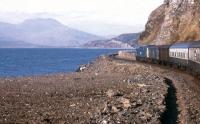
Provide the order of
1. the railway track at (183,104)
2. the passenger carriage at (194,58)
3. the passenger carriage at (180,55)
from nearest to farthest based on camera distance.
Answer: the railway track at (183,104)
the passenger carriage at (194,58)
the passenger carriage at (180,55)

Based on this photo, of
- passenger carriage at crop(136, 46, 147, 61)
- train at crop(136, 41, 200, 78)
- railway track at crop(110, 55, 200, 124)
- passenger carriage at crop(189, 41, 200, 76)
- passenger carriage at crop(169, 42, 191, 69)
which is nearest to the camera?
railway track at crop(110, 55, 200, 124)

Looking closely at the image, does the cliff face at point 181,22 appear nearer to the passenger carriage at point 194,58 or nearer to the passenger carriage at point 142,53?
the passenger carriage at point 142,53

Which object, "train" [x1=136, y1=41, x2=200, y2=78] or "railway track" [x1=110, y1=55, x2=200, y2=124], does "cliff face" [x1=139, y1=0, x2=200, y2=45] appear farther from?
"railway track" [x1=110, y1=55, x2=200, y2=124]

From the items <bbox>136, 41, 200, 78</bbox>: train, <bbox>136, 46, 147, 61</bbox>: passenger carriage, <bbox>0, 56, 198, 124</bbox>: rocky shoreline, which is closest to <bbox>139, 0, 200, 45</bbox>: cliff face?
<bbox>136, 46, 147, 61</bbox>: passenger carriage

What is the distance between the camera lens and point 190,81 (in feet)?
142

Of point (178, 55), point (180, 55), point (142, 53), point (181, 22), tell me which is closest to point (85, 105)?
point (180, 55)

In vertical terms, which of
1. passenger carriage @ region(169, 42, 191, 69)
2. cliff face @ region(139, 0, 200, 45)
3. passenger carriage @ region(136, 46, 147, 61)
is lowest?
passenger carriage @ region(136, 46, 147, 61)

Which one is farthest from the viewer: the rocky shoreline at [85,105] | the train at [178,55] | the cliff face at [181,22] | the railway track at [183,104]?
the cliff face at [181,22]

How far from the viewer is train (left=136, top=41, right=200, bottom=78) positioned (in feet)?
148

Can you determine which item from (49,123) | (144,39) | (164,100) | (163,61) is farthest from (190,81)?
(144,39)

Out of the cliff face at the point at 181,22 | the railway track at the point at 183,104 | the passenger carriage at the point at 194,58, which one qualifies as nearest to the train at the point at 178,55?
the passenger carriage at the point at 194,58

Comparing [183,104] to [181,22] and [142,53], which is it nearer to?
[142,53]

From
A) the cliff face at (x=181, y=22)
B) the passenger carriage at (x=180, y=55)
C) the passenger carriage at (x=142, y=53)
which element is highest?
the cliff face at (x=181, y=22)

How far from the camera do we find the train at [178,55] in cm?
4518
